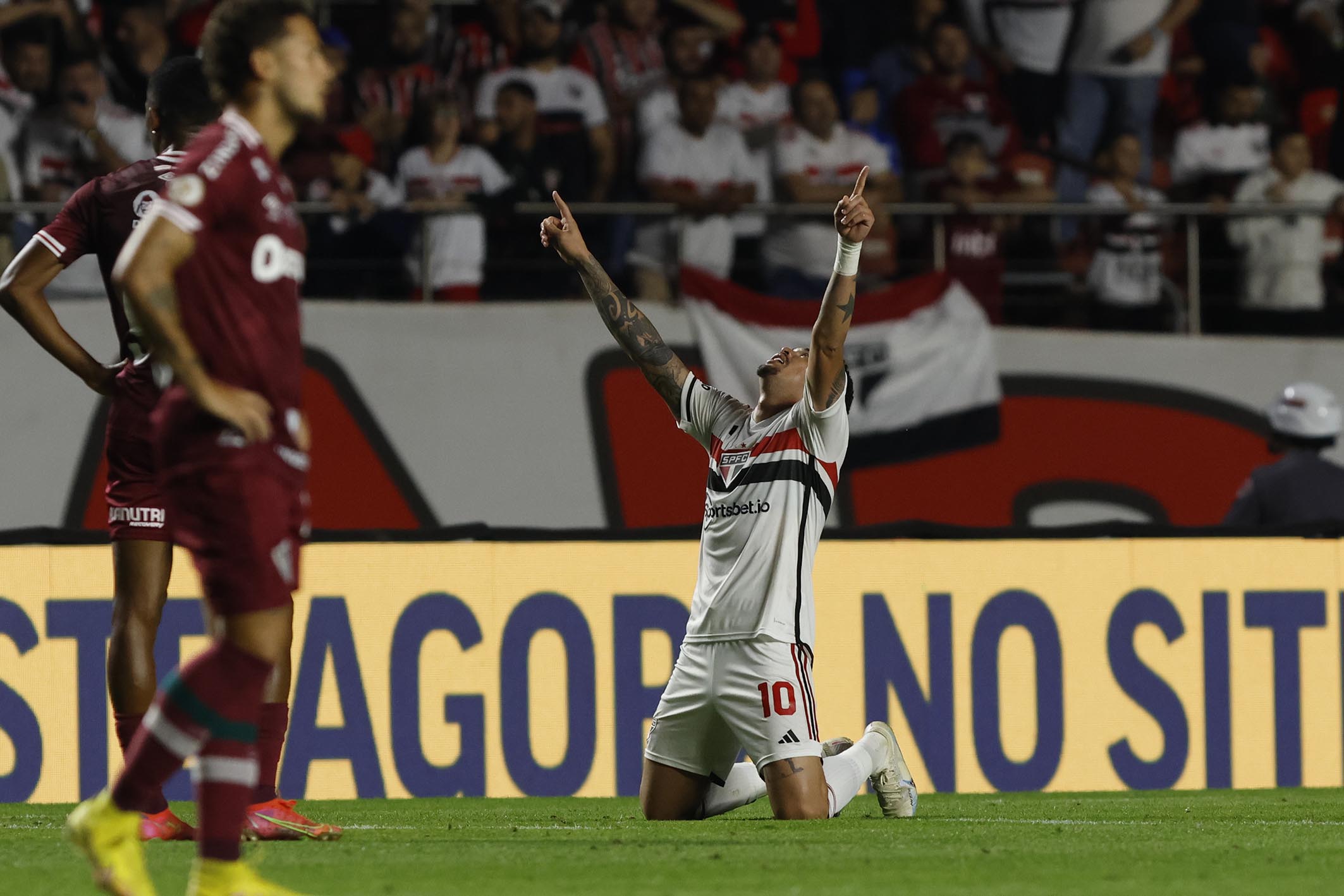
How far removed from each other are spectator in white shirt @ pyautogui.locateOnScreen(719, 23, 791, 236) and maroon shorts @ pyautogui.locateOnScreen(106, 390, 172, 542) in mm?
6708

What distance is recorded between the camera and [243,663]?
3.86m

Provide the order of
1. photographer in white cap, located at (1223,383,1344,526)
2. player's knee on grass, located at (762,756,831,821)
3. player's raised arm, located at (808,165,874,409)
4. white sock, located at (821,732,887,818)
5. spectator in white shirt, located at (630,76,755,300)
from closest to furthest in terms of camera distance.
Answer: player's raised arm, located at (808,165,874,409), player's knee on grass, located at (762,756,831,821), white sock, located at (821,732,887,818), photographer in white cap, located at (1223,383,1344,526), spectator in white shirt, located at (630,76,755,300)

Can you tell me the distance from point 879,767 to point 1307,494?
127 inches

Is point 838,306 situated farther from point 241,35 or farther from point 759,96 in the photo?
point 759,96

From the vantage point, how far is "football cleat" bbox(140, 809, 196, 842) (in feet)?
17.8

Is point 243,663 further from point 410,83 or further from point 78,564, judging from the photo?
point 410,83

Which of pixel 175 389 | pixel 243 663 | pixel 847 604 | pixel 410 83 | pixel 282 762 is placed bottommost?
pixel 282 762

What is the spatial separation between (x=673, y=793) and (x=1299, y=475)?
384cm

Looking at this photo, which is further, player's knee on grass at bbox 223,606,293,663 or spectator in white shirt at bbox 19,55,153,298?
spectator in white shirt at bbox 19,55,153,298

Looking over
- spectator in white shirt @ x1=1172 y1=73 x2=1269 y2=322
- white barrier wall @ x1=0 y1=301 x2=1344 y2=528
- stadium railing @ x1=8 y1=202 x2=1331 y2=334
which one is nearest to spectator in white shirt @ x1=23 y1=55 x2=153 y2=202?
stadium railing @ x1=8 y1=202 x2=1331 y2=334

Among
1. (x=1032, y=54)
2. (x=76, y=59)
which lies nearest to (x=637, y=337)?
(x=76, y=59)

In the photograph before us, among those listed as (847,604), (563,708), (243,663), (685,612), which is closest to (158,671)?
(563,708)

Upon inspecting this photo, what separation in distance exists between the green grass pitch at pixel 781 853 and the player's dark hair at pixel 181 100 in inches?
77.1

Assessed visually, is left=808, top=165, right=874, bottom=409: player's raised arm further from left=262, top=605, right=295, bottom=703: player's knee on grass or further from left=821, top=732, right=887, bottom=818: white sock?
left=262, top=605, right=295, bottom=703: player's knee on grass
